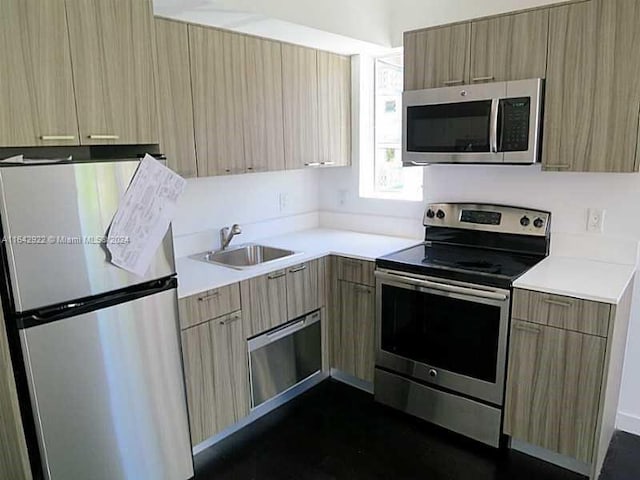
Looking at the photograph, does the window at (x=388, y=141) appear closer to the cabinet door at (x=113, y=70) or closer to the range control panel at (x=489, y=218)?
the range control panel at (x=489, y=218)

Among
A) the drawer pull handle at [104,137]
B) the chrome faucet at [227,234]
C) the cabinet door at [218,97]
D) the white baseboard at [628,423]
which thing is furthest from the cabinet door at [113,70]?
the white baseboard at [628,423]

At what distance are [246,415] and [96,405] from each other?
35.9 inches

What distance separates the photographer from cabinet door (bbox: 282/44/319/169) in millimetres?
2941

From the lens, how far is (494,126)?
2.42 m

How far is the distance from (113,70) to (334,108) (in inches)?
69.3

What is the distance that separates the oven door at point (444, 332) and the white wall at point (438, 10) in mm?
1602

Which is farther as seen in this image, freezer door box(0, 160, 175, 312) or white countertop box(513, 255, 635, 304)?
white countertop box(513, 255, 635, 304)

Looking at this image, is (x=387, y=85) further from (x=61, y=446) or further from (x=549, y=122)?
(x=61, y=446)

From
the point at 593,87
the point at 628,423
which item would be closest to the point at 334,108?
the point at 593,87

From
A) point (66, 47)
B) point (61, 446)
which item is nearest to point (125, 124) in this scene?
point (66, 47)

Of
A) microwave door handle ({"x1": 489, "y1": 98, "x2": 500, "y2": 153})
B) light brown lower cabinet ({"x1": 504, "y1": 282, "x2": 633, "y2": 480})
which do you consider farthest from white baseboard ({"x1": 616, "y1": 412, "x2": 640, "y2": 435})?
microwave door handle ({"x1": 489, "y1": 98, "x2": 500, "y2": 153})

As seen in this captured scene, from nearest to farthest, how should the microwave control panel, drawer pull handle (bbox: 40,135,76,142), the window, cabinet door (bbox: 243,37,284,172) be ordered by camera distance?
drawer pull handle (bbox: 40,135,76,142)
the microwave control panel
cabinet door (bbox: 243,37,284,172)
the window

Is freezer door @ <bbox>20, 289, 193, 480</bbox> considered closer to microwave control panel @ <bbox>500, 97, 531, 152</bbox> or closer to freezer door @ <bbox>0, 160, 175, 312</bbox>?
freezer door @ <bbox>0, 160, 175, 312</bbox>

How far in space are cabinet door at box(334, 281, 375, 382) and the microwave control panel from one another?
1.10m
